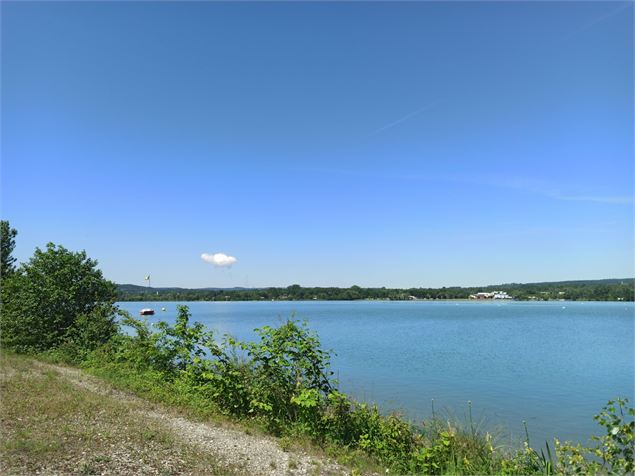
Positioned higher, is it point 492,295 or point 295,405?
point 295,405

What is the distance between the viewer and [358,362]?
74.2ft

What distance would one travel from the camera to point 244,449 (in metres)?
6.44

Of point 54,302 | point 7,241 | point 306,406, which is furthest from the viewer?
point 7,241

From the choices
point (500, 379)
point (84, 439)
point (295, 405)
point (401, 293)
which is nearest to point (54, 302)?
point (84, 439)

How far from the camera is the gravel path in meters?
→ 5.89

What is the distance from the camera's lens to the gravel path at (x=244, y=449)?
5895 millimetres

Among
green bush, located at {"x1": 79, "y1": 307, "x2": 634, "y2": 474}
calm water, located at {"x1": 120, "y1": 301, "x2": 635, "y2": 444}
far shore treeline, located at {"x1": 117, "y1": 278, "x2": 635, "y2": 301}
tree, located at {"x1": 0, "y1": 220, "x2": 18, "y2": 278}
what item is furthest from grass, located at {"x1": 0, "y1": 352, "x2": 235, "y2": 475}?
far shore treeline, located at {"x1": 117, "y1": 278, "x2": 635, "y2": 301}

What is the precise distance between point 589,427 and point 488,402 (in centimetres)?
341

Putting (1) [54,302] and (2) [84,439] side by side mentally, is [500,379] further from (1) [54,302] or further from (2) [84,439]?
(1) [54,302]

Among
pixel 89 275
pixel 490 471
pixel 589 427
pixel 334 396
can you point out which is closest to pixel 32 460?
pixel 334 396

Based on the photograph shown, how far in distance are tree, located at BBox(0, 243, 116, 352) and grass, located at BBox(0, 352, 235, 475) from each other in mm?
7000

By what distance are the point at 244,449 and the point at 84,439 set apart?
7.74ft

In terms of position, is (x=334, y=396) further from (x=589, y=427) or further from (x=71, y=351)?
(x=71, y=351)

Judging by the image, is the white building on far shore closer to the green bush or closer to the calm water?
the calm water
